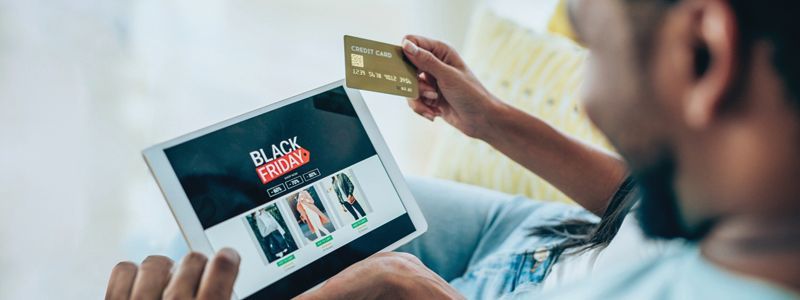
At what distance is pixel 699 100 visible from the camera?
1.53ft

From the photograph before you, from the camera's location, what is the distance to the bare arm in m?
0.91

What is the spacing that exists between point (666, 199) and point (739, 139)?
82 millimetres

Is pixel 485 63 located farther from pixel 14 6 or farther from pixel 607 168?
pixel 14 6

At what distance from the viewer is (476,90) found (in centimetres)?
91

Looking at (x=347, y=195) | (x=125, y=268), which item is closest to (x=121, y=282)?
(x=125, y=268)

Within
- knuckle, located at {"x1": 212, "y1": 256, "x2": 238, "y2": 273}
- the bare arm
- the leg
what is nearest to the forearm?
the bare arm

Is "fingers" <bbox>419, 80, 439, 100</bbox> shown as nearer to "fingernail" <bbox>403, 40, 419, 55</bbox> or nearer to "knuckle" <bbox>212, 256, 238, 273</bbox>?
"fingernail" <bbox>403, 40, 419, 55</bbox>

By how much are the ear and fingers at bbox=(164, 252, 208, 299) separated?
0.40 m

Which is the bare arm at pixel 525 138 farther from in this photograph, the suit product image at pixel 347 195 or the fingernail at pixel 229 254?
the fingernail at pixel 229 254

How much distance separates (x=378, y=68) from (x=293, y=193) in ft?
0.59

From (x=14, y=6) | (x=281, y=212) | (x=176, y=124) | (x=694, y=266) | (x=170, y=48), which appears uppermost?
(x=14, y=6)

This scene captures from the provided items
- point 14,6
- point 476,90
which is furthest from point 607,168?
point 14,6

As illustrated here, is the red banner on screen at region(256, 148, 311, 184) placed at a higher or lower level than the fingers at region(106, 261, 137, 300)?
higher

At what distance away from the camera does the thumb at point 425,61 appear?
0.85 m
